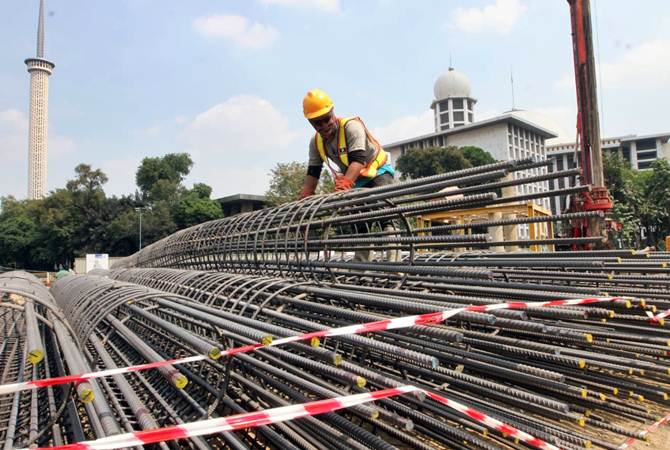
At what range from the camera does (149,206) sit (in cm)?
4425

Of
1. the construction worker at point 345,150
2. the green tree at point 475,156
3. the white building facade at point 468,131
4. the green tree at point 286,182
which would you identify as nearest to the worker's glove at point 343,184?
the construction worker at point 345,150

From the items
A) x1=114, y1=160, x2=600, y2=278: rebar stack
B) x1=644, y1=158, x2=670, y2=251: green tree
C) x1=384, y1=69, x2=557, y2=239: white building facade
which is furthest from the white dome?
x1=114, y1=160, x2=600, y2=278: rebar stack

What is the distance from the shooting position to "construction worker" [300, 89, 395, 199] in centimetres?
375

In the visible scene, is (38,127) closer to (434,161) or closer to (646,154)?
(434,161)

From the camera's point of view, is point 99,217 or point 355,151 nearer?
point 355,151

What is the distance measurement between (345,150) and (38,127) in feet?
259

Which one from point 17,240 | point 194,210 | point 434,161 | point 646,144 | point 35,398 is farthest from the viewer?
point 646,144

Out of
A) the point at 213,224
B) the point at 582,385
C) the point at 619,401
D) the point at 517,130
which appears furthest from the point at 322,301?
the point at 517,130

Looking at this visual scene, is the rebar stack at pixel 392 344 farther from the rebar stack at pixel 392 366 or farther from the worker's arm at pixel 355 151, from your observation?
the worker's arm at pixel 355 151

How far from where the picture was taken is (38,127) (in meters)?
68.7

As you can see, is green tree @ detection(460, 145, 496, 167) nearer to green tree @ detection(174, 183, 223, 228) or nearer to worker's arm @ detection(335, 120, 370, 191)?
green tree @ detection(174, 183, 223, 228)

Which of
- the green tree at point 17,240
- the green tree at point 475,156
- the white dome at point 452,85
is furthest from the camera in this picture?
the white dome at point 452,85

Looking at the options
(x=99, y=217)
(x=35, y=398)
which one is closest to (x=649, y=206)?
(x=35, y=398)

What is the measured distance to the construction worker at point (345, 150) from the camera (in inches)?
148
